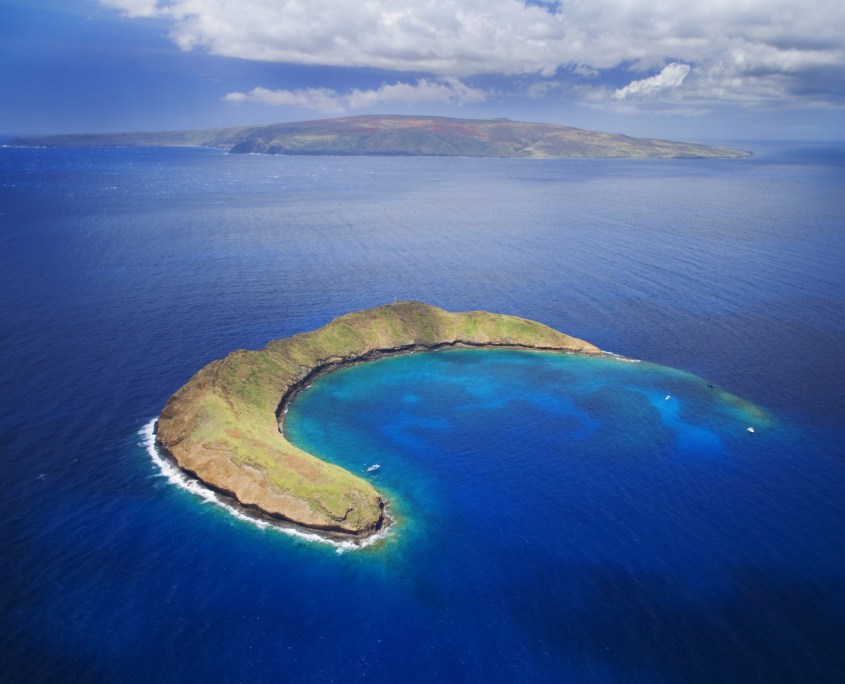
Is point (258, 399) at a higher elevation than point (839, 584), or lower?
higher

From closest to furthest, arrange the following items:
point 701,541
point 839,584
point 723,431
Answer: point 839,584 < point 701,541 < point 723,431

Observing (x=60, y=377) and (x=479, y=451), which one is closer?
(x=479, y=451)

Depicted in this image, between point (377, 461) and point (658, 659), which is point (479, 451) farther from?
point (658, 659)

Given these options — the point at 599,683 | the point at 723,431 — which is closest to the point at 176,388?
the point at 599,683

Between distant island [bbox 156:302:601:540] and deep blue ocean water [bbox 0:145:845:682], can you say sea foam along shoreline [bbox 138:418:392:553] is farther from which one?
deep blue ocean water [bbox 0:145:845:682]

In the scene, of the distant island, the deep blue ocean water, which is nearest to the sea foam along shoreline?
the distant island

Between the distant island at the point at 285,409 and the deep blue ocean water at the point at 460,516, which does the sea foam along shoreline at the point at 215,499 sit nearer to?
the distant island at the point at 285,409

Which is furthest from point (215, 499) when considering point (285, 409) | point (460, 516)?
point (460, 516)

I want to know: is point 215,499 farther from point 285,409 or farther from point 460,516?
point 460,516
